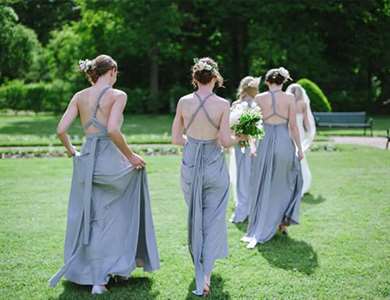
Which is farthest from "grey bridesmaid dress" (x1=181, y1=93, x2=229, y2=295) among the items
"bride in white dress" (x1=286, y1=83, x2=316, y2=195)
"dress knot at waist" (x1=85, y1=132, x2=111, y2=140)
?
"bride in white dress" (x1=286, y1=83, x2=316, y2=195)

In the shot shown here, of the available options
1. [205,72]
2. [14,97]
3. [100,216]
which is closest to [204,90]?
[205,72]

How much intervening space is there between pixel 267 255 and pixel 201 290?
5.18 feet

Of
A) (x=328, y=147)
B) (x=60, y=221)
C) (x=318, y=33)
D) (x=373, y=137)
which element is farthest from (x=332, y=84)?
(x=60, y=221)

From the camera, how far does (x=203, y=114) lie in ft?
18.0

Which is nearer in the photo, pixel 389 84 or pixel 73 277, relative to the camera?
pixel 73 277

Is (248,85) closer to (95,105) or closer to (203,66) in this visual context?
(203,66)

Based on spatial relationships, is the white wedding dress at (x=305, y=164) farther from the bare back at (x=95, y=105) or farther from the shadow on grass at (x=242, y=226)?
the bare back at (x=95, y=105)

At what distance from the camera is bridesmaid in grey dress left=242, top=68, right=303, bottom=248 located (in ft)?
24.1

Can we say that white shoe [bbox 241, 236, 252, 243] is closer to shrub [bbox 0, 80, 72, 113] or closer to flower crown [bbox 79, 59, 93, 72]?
flower crown [bbox 79, 59, 93, 72]

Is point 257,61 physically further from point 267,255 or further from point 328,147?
point 267,255

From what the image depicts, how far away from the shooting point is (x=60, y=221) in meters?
8.32

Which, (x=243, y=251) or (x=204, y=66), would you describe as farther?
(x=243, y=251)

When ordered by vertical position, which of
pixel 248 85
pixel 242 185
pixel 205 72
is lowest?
pixel 242 185

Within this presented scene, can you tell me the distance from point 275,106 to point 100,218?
307cm
